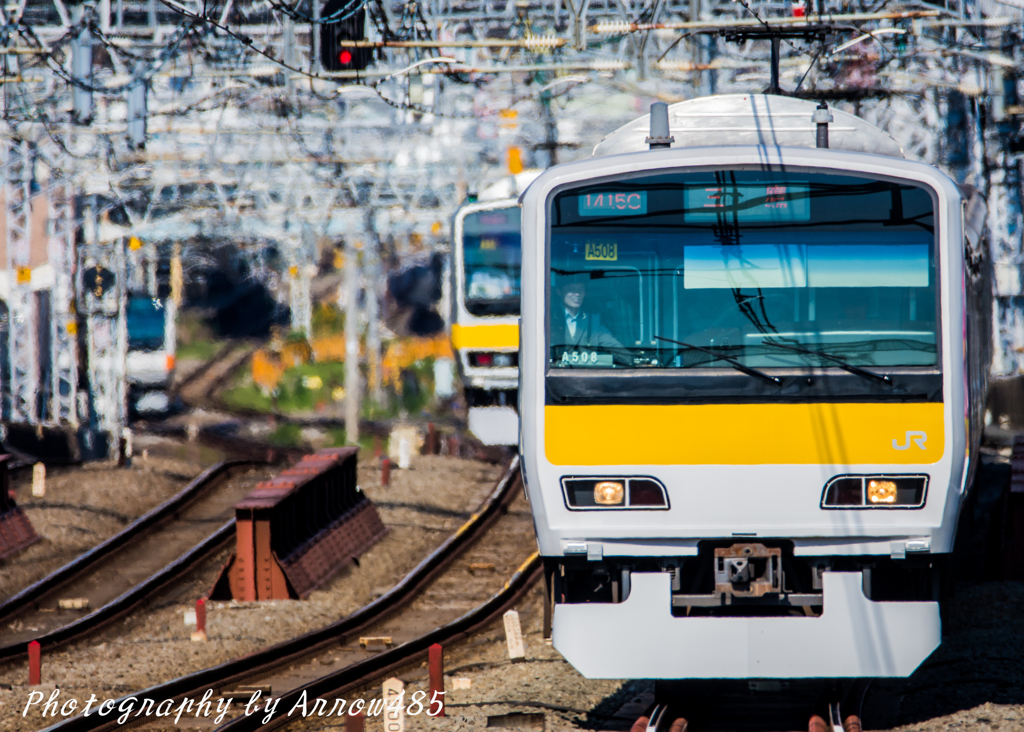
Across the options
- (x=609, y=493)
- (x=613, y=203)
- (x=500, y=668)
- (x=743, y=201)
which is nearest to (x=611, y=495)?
(x=609, y=493)

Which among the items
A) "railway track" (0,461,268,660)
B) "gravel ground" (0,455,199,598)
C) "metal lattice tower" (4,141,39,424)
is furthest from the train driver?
"metal lattice tower" (4,141,39,424)

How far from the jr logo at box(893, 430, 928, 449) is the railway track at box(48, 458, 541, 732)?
4.40 meters

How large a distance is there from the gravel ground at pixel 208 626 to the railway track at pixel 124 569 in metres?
0.18

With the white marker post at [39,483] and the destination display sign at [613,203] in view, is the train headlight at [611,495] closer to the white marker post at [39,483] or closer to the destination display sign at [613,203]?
the destination display sign at [613,203]

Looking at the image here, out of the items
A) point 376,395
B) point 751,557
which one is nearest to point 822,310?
point 751,557

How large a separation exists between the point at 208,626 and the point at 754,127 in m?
6.70

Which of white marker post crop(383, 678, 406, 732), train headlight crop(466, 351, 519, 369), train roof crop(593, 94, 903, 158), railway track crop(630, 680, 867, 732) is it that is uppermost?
train roof crop(593, 94, 903, 158)

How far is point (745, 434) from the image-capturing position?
7133mm

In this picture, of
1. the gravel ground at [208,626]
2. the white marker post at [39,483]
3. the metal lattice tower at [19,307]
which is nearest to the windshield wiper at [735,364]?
the gravel ground at [208,626]

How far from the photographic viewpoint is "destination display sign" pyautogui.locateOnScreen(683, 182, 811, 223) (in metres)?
7.26

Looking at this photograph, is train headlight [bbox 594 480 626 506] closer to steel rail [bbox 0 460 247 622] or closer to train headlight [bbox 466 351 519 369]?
steel rail [bbox 0 460 247 622]

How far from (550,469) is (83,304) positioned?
2161cm

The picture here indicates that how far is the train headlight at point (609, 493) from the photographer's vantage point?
721 cm

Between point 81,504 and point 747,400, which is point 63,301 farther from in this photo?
point 747,400
